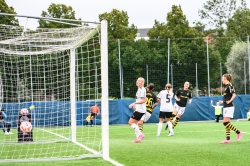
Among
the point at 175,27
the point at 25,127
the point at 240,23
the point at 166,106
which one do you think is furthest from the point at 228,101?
the point at 240,23

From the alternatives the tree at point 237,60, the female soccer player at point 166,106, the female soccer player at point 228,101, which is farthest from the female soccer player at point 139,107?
the tree at point 237,60

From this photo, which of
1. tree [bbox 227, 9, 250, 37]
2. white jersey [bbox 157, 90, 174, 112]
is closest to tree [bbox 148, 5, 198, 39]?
tree [bbox 227, 9, 250, 37]

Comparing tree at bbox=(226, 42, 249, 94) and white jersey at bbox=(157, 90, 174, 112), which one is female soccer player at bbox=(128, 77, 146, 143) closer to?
white jersey at bbox=(157, 90, 174, 112)

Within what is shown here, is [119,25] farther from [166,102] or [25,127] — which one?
[25,127]

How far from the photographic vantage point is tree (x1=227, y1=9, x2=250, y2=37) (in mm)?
71250

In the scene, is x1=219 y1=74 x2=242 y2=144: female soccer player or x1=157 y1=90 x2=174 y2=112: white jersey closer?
x1=219 y1=74 x2=242 y2=144: female soccer player

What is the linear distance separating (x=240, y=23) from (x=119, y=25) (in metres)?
23.2

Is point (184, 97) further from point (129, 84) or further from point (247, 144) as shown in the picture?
point (129, 84)

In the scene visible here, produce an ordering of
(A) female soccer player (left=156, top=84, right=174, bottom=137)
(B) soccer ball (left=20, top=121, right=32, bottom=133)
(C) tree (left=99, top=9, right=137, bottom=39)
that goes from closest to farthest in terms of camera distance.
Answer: (B) soccer ball (left=20, top=121, right=32, bottom=133) → (A) female soccer player (left=156, top=84, right=174, bottom=137) → (C) tree (left=99, top=9, right=137, bottom=39)

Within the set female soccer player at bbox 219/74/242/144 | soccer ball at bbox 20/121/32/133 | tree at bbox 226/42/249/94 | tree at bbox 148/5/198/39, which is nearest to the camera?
female soccer player at bbox 219/74/242/144

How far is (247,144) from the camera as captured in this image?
12.6 m

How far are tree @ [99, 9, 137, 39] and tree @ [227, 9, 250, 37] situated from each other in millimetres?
19238

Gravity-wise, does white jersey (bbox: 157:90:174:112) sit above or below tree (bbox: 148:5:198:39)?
below

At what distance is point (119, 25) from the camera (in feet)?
188
